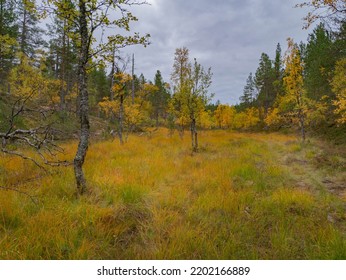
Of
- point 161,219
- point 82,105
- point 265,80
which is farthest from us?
point 265,80

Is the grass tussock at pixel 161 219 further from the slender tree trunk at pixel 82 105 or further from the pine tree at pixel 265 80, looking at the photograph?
the pine tree at pixel 265 80

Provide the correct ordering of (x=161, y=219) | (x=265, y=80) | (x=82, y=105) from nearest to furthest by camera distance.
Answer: (x=161, y=219)
(x=82, y=105)
(x=265, y=80)

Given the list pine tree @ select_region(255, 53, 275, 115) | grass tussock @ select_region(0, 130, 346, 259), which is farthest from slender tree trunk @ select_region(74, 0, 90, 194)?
pine tree @ select_region(255, 53, 275, 115)

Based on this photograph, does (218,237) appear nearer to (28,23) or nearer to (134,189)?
(134,189)

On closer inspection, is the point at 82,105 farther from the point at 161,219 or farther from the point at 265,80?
the point at 265,80

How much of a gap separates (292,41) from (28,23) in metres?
32.4

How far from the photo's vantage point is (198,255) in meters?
3.08

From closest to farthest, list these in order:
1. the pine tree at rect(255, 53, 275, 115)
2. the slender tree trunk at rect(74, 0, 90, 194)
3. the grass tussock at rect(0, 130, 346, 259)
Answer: the grass tussock at rect(0, 130, 346, 259)
the slender tree trunk at rect(74, 0, 90, 194)
the pine tree at rect(255, 53, 275, 115)

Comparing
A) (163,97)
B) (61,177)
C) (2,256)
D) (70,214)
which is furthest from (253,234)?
(163,97)

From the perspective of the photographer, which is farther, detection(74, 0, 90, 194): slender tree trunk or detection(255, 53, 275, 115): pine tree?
detection(255, 53, 275, 115): pine tree

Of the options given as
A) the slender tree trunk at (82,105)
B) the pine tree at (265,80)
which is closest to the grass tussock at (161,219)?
the slender tree trunk at (82,105)

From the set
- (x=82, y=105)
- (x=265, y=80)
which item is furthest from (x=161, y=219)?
(x=265, y=80)

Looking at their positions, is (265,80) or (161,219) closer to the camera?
(161,219)

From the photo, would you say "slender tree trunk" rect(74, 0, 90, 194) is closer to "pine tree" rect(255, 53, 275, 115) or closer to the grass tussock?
the grass tussock
